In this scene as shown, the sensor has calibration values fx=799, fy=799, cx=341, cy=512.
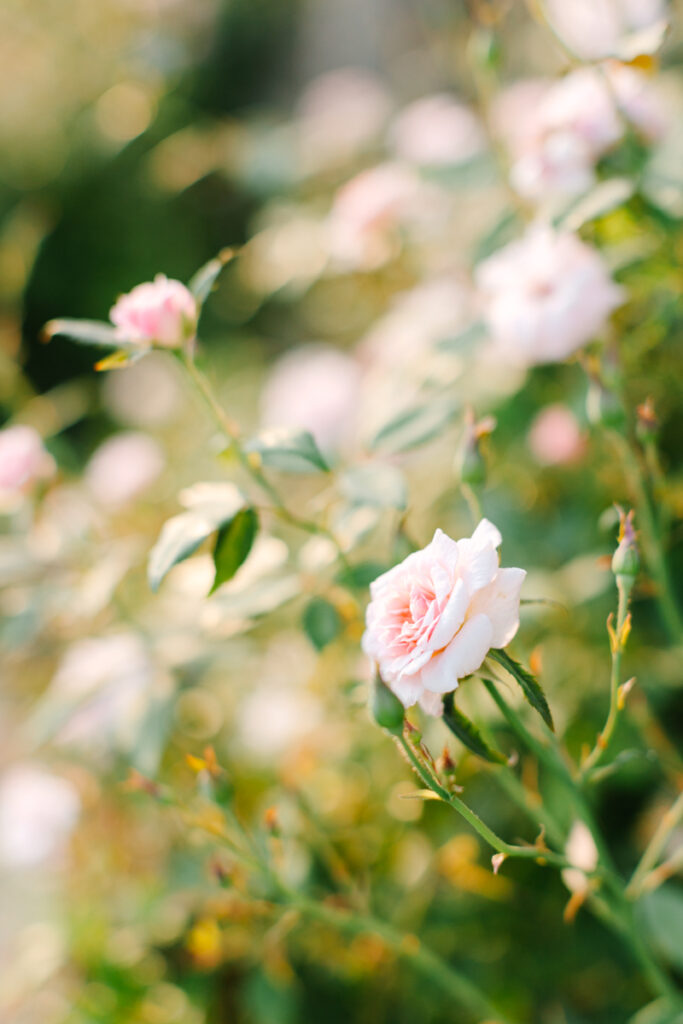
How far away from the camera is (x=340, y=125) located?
4.63 ft

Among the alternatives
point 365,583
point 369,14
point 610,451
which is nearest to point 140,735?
point 365,583

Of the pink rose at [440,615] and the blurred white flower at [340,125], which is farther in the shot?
the blurred white flower at [340,125]

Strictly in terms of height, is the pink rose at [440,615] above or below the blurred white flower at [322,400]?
above

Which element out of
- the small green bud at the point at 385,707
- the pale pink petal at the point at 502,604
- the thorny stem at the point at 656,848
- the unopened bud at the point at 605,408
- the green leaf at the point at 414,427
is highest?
the pale pink petal at the point at 502,604

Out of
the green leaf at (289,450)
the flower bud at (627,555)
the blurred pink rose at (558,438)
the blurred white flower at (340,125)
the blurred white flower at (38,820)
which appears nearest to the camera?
the flower bud at (627,555)

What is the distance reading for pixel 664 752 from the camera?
90cm

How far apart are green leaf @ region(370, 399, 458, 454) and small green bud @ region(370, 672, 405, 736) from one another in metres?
0.32

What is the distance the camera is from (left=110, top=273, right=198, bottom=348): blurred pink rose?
59 cm

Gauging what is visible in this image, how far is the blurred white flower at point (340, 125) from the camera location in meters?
1.36

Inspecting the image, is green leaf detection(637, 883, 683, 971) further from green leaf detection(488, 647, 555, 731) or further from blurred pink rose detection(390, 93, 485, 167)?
blurred pink rose detection(390, 93, 485, 167)

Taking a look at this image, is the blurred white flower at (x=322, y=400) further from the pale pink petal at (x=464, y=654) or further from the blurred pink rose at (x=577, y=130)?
the pale pink petal at (x=464, y=654)

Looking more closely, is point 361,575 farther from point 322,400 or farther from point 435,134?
point 435,134

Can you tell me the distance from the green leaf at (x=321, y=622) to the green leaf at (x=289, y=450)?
0.15 m

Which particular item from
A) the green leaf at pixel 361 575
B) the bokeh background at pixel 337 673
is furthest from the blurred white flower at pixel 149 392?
the green leaf at pixel 361 575
